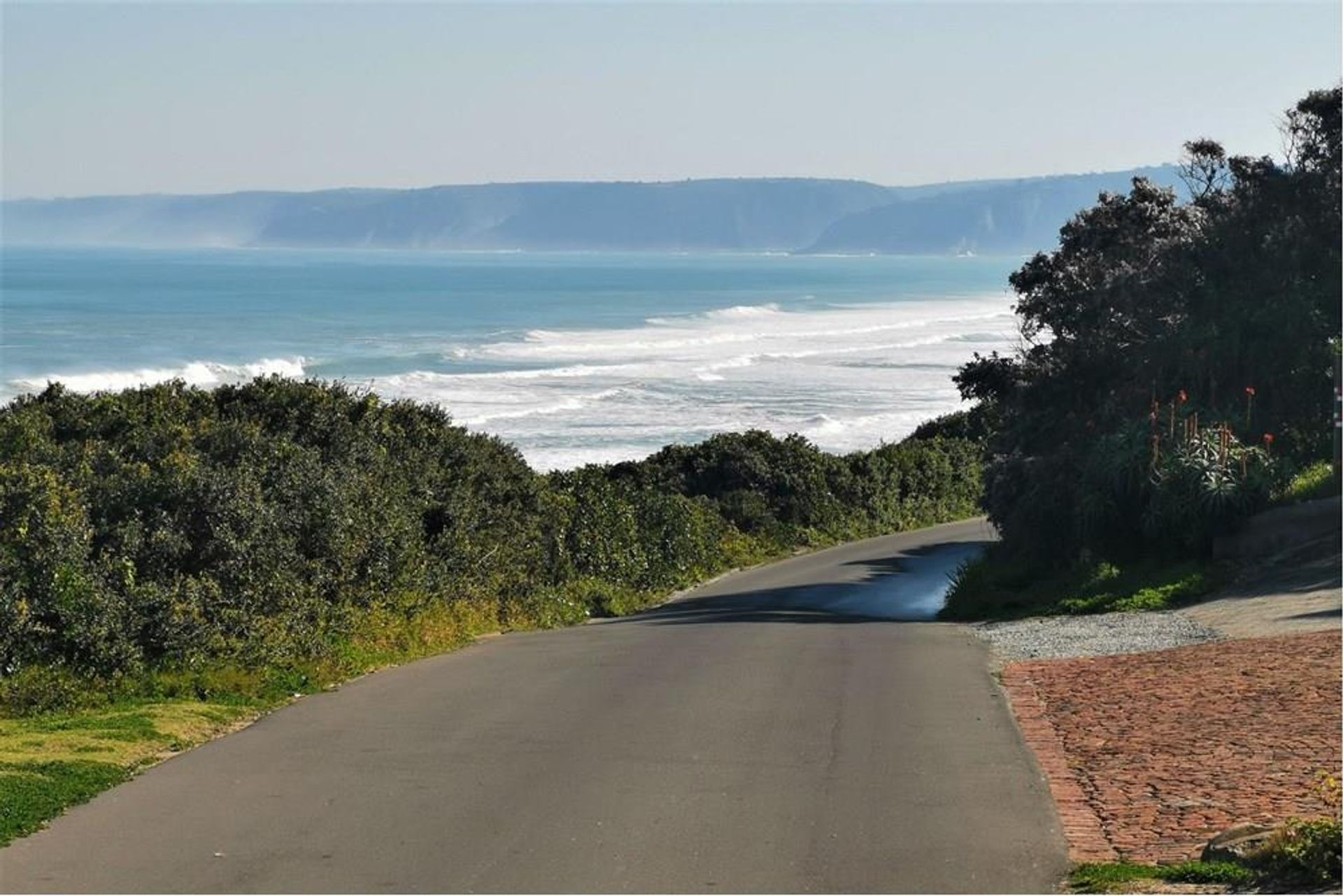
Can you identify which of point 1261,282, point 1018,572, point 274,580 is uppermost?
point 1261,282

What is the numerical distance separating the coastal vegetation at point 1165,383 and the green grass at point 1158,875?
15428 millimetres

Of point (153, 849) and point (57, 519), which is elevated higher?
point (57, 519)

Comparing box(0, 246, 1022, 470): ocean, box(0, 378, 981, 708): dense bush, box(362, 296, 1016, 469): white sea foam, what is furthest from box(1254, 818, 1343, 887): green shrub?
box(0, 246, 1022, 470): ocean

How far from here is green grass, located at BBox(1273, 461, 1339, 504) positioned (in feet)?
92.0

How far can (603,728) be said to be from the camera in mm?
15727

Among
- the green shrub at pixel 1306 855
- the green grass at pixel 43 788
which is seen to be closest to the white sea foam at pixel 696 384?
the green grass at pixel 43 788

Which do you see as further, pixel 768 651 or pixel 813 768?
pixel 768 651

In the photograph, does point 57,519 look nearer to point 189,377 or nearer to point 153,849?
point 153,849

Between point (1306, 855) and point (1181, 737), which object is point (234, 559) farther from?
point (1306, 855)

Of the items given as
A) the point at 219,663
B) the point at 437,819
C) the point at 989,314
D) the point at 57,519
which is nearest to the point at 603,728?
the point at 437,819

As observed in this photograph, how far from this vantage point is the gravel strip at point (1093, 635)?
20.8 metres

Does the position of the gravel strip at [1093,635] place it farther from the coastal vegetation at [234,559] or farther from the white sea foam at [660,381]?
the white sea foam at [660,381]

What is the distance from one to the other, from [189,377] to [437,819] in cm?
8641

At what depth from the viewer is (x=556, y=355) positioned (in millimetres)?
115062
